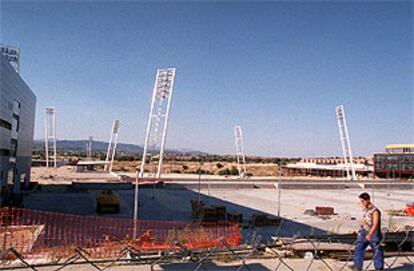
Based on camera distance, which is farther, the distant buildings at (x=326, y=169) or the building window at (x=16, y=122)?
the distant buildings at (x=326, y=169)

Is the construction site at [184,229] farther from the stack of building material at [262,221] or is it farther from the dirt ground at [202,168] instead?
the dirt ground at [202,168]

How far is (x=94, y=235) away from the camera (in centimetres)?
1437

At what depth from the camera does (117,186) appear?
35.5 metres

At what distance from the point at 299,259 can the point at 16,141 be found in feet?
77.7

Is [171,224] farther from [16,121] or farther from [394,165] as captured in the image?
[394,165]

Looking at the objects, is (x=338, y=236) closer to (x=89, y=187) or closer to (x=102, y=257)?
(x=102, y=257)

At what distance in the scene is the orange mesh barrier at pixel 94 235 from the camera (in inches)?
400

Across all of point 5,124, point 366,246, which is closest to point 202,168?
point 5,124

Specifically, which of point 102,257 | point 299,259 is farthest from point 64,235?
point 299,259

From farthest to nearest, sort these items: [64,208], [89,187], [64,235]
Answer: [89,187], [64,208], [64,235]

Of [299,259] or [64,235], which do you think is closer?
[299,259]

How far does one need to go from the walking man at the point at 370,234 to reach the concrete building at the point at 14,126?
62.3 feet

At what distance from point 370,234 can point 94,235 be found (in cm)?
1000

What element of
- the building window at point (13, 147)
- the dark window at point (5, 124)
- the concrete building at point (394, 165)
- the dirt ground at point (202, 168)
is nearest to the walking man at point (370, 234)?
the dark window at point (5, 124)
